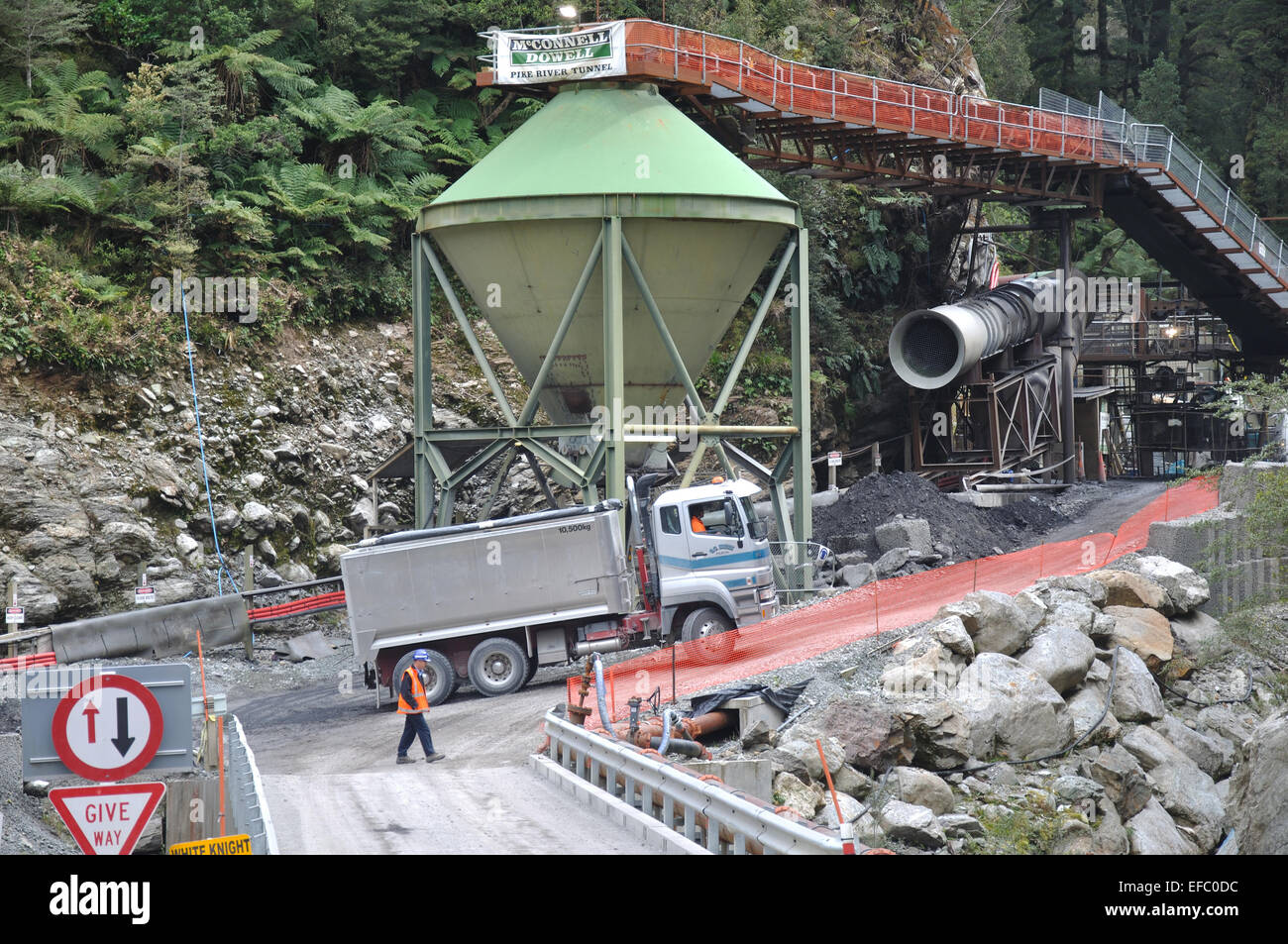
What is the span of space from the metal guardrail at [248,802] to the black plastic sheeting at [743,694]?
5.25m

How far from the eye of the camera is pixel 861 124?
32438mm

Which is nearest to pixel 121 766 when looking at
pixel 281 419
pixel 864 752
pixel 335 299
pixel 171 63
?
pixel 864 752

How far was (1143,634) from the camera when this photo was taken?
2041 centimetres

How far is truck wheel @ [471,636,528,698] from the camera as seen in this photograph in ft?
66.0

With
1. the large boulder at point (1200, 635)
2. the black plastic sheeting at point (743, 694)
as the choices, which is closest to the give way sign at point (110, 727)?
the black plastic sheeting at point (743, 694)

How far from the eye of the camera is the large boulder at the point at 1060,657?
17703mm

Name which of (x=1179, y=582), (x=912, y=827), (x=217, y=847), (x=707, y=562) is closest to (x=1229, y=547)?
(x=1179, y=582)

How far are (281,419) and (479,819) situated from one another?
18.2m

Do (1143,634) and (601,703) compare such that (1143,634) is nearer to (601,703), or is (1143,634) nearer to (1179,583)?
(1179,583)

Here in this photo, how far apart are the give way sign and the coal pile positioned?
73.7 feet

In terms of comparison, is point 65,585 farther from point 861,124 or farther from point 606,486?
point 861,124

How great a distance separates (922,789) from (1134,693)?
6.01m

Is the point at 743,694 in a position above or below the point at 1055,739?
above

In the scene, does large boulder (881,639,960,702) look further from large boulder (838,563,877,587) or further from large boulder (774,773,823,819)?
large boulder (838,563,877,587)
